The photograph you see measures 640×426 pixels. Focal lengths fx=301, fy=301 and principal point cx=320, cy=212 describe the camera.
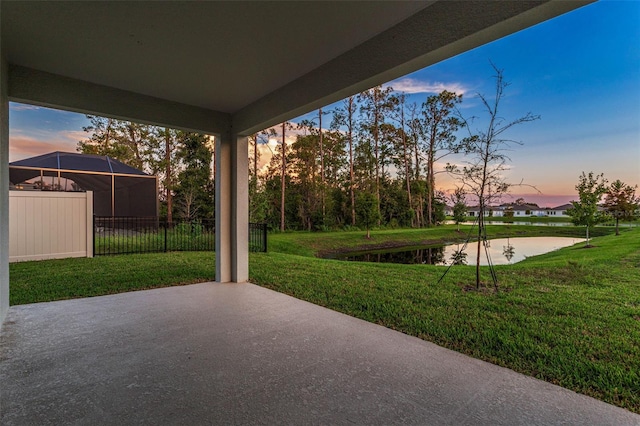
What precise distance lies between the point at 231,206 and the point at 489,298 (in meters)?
3.81

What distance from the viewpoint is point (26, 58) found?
9.30 ft

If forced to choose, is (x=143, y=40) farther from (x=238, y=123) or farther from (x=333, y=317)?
(x=333, y=317)

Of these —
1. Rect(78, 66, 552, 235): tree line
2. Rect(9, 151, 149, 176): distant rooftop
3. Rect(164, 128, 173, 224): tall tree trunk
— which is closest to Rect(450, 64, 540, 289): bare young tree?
Rect(78, 66, 552, 235): tree line

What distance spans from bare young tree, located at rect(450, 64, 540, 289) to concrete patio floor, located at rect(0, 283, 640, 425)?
2.44 m

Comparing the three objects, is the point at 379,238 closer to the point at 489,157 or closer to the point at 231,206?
the point at 489,157

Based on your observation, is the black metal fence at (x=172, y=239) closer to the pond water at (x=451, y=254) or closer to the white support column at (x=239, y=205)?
the pond water at (x=451, y=254)

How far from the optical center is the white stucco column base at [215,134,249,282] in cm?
462

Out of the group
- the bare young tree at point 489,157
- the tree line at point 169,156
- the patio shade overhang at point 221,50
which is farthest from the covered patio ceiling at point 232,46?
the tree line at point 169,156

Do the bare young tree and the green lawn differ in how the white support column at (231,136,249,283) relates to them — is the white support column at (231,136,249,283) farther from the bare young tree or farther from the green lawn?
the bare young tree

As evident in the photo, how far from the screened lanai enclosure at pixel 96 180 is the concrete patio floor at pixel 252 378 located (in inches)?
335

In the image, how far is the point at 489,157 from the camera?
4.24 metres

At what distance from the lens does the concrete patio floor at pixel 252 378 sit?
1606mm

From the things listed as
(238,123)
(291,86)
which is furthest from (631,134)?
(238,123)

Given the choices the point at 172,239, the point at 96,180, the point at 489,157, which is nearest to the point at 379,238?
the point at 172,239
